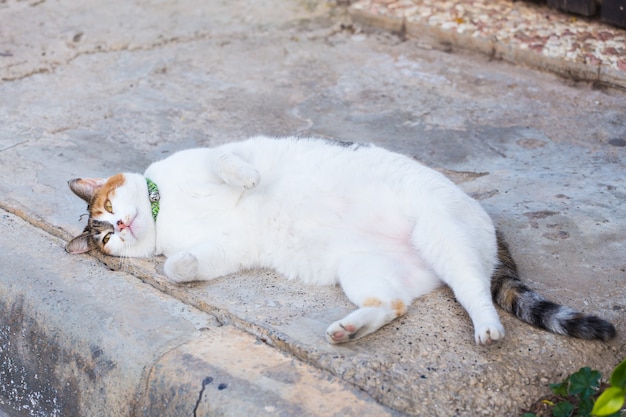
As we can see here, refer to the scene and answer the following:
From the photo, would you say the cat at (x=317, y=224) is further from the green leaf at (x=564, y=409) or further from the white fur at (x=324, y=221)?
the green leaf at (x=564, y=409)

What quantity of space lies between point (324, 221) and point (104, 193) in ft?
3.35

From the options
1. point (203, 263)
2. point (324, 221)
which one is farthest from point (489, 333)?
point (203, 263)

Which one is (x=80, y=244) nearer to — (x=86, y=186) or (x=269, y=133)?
(x=86, y=186)

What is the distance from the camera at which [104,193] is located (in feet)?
11.5

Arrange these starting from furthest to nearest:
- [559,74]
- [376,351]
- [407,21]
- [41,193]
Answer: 1. [407,21]
2. [559,74]
3. [41,193]
4. [376,351]

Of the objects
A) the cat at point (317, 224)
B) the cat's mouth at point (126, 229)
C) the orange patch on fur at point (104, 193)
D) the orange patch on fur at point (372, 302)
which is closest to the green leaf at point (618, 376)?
the cat at point (317, 224)

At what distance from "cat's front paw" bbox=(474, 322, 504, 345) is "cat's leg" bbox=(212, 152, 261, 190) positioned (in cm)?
113

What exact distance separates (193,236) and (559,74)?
3.07 meters

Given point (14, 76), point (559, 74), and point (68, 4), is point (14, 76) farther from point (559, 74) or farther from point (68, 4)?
point (559, 74)

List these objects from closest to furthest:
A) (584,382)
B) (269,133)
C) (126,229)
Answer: (584,382), (126,229), (269,133)

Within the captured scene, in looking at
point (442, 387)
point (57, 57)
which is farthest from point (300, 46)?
point (442, 387)

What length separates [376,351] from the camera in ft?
8.95

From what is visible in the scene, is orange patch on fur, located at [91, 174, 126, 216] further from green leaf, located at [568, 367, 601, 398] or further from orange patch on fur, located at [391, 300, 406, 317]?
green leaf, located at [568, 367, 601, 398]

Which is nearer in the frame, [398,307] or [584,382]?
[584,382]
